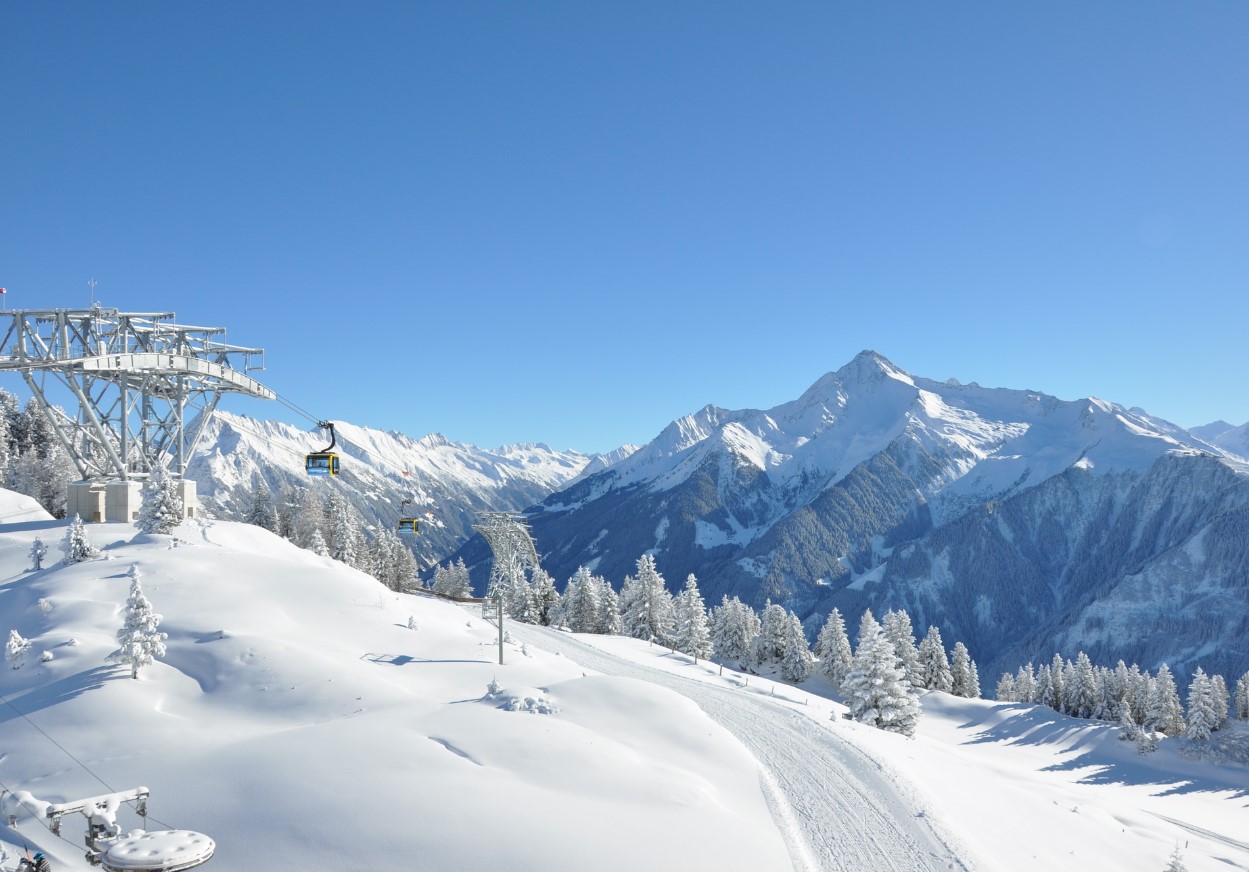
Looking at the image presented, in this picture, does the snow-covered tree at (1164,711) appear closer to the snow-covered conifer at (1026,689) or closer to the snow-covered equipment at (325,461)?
the snow-covered conifer at (1026,689)

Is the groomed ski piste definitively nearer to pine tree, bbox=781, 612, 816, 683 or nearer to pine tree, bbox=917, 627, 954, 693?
pine tree, bbox=781, 612, 816, 683

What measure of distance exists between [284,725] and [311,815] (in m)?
6.60

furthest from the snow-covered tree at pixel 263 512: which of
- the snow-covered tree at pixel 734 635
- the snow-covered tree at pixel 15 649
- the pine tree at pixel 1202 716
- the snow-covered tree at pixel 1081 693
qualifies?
the pine tree at pixel 1202 716

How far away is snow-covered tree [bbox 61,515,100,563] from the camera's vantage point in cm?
3281

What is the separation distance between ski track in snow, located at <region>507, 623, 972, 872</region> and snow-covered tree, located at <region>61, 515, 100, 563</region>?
29796mm

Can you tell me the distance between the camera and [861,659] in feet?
167

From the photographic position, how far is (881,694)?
49188 mm

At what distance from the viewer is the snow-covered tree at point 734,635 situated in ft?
271

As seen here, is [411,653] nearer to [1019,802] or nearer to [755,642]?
[1019,802]

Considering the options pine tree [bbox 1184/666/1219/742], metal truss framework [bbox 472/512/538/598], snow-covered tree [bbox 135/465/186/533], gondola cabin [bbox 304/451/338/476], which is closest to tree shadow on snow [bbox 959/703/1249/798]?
pine tree [bbox 1184/666/1219/742]

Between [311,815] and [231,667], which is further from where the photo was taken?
[231,667]

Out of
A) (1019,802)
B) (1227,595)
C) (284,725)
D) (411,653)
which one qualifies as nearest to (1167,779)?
(1019,802)

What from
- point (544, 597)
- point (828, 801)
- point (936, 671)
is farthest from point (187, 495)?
point (936, 671)

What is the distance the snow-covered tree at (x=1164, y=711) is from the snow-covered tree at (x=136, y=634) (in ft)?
297
